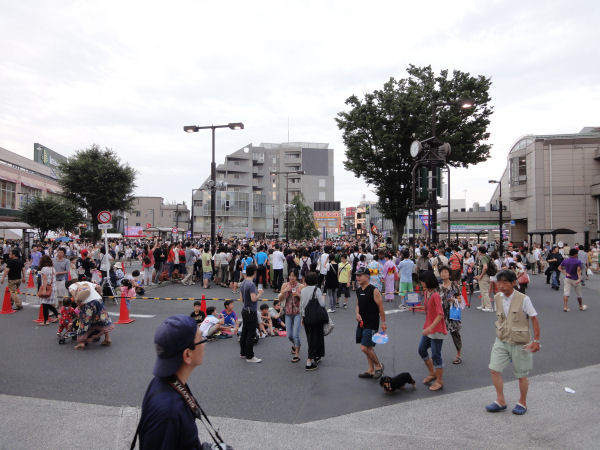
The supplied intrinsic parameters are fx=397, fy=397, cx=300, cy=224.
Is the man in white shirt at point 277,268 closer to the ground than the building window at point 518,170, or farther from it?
closer to the ground

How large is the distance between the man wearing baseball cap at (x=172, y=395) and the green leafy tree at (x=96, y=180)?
3816 centimetres

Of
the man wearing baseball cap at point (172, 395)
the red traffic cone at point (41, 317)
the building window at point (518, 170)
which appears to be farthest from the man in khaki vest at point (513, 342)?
the building window at point (518, 170)

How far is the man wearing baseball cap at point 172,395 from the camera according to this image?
67.4 inches

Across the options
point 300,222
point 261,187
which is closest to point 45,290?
point 300,222

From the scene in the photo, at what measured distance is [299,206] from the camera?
4738 centimetres

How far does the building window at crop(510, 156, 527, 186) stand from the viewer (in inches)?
1690

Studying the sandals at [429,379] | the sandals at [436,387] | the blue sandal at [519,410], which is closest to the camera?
the blue sandal at [519,410]

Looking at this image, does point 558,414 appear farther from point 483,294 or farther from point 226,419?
point 483,294

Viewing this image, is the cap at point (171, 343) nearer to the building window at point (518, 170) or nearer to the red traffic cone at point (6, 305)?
the red traffic cone at point (6, 305)

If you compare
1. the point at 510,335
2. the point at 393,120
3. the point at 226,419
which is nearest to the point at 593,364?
the point at 510,335

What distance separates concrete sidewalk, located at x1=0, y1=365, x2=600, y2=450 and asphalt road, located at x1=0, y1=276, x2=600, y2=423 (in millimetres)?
282

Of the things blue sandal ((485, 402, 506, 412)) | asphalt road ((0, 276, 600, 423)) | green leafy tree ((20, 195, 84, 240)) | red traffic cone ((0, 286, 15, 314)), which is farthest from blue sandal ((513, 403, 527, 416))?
green leafy tree ((20, 195, 84, 240))

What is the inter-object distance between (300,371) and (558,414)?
3.41 metres

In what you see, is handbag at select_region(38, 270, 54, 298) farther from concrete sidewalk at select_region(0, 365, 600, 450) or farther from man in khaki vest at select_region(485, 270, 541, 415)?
man in khaki vest at select_region(485, 270, 541, 415)
